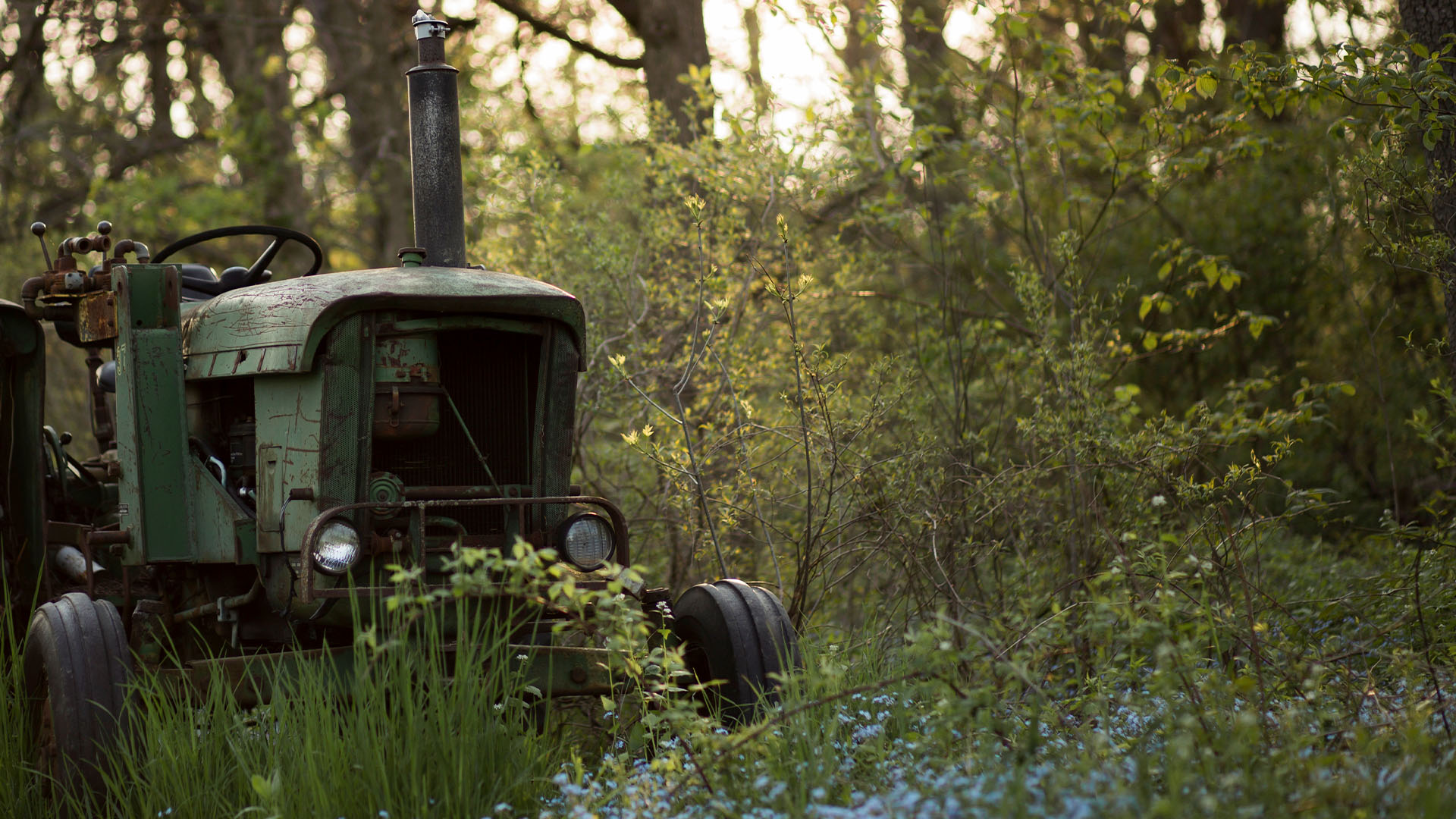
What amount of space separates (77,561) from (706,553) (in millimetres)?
2533

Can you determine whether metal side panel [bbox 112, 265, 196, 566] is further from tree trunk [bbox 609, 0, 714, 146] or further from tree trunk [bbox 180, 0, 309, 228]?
tree trunk [bbox 180, 0, 309, 228]

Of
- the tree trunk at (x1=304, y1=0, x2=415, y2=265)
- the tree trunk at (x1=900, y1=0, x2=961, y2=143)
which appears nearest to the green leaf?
the tree trunk at (x1=900, y1=0, x2=961, y2=143)

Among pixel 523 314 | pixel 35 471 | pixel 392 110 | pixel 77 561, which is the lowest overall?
pixel 77 561

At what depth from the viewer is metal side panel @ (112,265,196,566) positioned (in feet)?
12.9

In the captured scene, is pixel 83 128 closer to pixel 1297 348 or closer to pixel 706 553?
pixel 706 553

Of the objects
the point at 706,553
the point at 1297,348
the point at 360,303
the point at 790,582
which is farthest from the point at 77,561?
the point at 1297,348

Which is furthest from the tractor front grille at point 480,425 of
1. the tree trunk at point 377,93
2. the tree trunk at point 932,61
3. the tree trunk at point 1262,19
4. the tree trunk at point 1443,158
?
the tree trunk at point 1262,19

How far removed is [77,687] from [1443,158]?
4994 millimetres

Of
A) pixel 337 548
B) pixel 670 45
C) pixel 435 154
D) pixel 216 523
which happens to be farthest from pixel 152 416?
pixel 670 45

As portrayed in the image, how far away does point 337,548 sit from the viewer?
3.59 meters

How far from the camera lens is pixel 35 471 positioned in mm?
4723

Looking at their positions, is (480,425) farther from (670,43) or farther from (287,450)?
(670,43)

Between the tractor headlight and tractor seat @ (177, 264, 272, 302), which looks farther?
tractor seat @ (177, 264, 272, 302)

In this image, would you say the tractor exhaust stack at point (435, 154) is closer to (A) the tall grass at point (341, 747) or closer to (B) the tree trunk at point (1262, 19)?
(A) the tall grass at point (341, 747)
